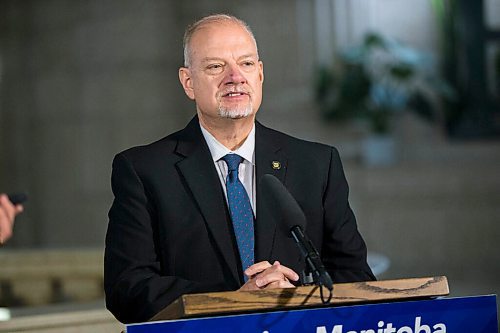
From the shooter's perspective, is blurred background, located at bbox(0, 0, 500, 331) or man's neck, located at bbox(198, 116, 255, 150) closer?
man's neck, located at bbox(198, 116, 255, 150)

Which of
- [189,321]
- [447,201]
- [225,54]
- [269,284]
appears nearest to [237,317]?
[189,321]

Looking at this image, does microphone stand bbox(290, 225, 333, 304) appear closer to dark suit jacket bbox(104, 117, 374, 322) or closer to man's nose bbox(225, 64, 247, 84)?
dark suit jacket bbox(104, 117, 374, 322)

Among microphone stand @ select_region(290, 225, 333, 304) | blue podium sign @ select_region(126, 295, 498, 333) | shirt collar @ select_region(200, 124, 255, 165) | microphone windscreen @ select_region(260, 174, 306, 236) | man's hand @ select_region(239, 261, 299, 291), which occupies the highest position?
shirt collar @ select_region(200, 124, 255, 165)

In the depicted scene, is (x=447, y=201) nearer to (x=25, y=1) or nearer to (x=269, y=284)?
(x=25, y=1)

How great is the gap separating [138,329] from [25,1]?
7.76 metres

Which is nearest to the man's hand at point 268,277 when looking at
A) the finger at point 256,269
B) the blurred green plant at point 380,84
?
the finger at point 256,269

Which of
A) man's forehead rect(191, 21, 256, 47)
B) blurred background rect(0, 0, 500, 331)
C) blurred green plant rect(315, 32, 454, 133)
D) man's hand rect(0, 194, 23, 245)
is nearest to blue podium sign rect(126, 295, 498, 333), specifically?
man's hand rect(0, 194, 23, 245)

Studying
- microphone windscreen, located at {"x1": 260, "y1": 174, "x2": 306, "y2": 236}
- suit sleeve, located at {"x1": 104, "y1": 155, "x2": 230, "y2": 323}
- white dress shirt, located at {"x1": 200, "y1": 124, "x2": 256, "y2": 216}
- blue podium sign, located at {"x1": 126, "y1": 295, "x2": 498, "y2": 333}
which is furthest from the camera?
white dress shirt, located at {"x1": 200, "y1": 124, "x2": 256, "y2": 216}

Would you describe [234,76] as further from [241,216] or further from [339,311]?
[339,311]

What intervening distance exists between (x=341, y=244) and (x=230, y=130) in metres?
0.42

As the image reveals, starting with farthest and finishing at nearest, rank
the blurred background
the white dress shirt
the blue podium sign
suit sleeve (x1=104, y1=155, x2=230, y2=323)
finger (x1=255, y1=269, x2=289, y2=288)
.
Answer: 1. the blurred background
2. the white dress shirt
3. suit sleeve (x1=104, y1=155, x2=230, y2=323)
4. finger (x1=255, y1=269, x2=289, y2=288)
5. the blue podium sign

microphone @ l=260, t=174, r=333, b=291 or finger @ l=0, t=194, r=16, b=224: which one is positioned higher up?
finger @ l=0, t=194, r=16, b=224

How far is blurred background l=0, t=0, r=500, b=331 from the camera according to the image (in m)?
8.98

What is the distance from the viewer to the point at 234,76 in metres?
2.80
